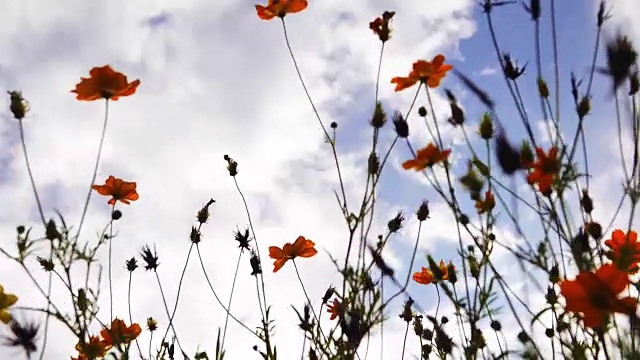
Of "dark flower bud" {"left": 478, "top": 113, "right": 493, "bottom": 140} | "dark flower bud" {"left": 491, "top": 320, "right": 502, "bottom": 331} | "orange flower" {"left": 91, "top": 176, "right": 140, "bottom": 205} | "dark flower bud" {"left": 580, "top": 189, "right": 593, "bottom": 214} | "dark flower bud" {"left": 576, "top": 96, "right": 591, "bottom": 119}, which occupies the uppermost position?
"orange flower" {"left": 91, "top": 176, "right": 140, "bottom": 205}

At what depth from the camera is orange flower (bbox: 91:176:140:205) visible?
2.78 metres

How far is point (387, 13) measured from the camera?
7.69 feet

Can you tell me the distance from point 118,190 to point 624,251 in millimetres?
2036

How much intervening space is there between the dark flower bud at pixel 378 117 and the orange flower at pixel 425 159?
0.21 m

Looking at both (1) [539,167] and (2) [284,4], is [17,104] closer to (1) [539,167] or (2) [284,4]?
(2) [284,4]

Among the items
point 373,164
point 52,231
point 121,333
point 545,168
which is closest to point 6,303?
point 52,231

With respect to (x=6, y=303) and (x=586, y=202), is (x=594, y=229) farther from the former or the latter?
(x=6, y=303)

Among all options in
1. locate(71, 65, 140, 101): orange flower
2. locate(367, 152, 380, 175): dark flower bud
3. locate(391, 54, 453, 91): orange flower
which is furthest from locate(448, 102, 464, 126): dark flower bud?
locate(71, 65, 140, 101): orange flower

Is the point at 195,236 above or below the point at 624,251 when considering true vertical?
above

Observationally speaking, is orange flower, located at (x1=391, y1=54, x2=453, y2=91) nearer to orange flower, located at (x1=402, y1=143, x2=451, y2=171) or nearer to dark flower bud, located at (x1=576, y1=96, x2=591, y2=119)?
orange flower, located at (x1=402, y1=143, x2=451, y2=171)

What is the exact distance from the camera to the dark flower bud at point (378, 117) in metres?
2.28

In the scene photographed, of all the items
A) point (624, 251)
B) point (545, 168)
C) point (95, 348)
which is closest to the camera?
point (624, 251)

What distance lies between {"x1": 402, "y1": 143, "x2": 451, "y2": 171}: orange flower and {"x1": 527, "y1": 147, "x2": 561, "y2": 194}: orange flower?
1.33ft

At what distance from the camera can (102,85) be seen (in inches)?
90.3
